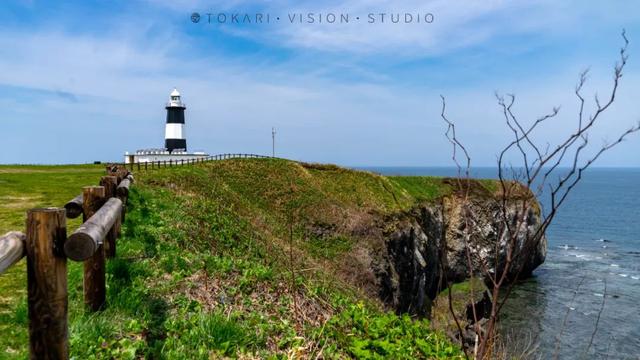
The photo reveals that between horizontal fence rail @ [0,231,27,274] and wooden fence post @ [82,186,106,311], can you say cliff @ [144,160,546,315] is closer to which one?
wooden fence post @ [82,186,106,311]

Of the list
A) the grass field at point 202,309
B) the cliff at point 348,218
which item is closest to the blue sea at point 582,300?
the grass field at point 202,309

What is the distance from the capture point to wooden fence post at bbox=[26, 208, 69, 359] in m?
4.19

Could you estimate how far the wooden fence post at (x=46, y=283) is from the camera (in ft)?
13.8

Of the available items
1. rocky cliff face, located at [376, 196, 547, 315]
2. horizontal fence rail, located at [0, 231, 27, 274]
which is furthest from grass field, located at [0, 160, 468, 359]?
rocky cliff face, located at [376, 196, 547, 315]

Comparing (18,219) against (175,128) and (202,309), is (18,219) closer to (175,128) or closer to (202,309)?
(202,309)

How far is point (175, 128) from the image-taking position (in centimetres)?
6675

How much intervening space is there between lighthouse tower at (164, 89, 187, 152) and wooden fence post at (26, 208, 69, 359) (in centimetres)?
6427

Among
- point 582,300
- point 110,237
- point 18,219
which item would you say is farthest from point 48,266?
point 582,300

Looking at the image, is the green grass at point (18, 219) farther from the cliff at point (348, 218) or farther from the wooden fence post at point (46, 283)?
the cliff at point (348, 218)

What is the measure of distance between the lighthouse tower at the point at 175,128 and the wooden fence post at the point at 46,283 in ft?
211

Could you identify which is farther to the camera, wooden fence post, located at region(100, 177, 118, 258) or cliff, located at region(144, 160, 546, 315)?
cliff, located at region(144, 160, 546, 315)

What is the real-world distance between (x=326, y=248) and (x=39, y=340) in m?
26.5

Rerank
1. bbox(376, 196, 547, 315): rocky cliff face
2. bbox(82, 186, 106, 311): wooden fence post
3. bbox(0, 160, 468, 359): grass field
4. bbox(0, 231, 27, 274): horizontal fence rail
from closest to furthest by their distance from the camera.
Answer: bbox(0, 231, 27, 274): horizontal fence rail, bbox(0, 160, 468, 359): grass field, bbox(82, 186, 106, 311): wooden fence post, bbox(376, 196, 547, 315): rocky cliff face

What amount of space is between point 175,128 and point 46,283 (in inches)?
2584
